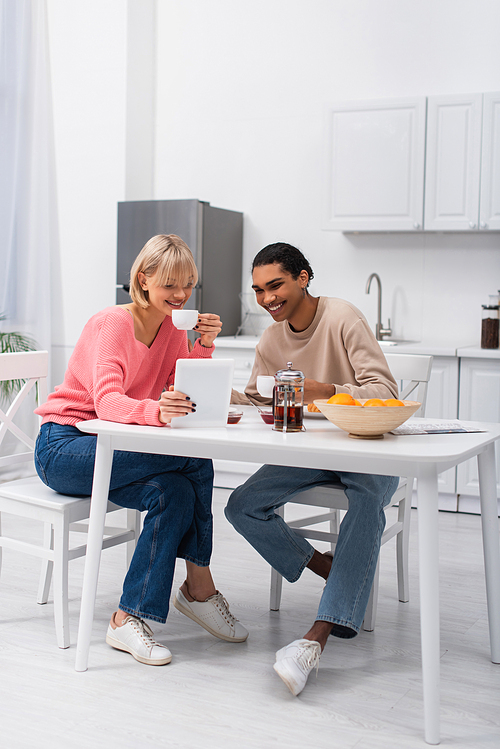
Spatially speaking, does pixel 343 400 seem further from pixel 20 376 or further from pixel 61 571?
pixel 20 376

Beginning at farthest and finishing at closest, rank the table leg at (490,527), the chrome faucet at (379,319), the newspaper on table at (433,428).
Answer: the chrome faucet at (379,319), the table leg at (490,527), the newspaper on table at (433,428)

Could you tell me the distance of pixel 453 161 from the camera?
380 cm

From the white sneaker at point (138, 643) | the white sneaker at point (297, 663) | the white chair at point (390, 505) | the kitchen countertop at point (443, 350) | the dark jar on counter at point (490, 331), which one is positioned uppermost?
the dark jar on counter at point (490, 331)

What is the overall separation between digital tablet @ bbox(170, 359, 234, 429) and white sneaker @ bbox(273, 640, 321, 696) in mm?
580

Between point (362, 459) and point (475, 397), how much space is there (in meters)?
2.15

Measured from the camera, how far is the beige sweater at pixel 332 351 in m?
2.30

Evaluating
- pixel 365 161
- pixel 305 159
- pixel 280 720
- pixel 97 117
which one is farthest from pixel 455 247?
pixel 280 720

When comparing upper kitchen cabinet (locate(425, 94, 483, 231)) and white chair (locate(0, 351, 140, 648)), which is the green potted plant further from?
upper kitchen cabinet (locate(425, 94, 483, 231))

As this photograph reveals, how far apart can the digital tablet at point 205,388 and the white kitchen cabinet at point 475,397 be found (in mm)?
2046

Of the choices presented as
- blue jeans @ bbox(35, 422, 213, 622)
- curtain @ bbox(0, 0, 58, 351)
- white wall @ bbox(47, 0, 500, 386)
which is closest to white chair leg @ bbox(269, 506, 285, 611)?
blue jeans @ bbox(35, 422, 213, 622)

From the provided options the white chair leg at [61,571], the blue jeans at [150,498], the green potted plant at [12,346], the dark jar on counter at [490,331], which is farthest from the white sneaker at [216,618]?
the green potted plant at [12,346]

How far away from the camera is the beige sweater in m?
2.30

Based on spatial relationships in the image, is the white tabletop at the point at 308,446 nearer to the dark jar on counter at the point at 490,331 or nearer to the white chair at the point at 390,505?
the white chair at the point at 390,505

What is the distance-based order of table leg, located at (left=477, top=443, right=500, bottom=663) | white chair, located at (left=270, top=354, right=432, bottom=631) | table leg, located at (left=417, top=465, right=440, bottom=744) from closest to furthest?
table leg, located at (left=417, top=465, right=440, bottom=744) → table leg, located at (left=477, top=443, right=500, bottom=663) → white chair, located at (left=270, top=354, right=432, bottom=631)
